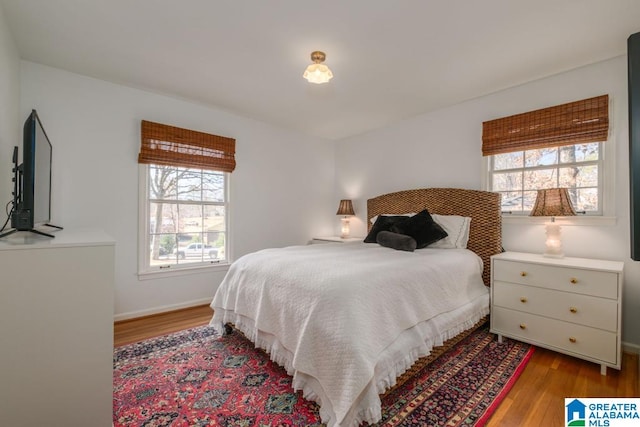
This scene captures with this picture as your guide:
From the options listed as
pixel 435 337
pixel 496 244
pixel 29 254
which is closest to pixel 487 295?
pixel 496 244

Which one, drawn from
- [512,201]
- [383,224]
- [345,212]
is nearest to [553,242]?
[512,201]

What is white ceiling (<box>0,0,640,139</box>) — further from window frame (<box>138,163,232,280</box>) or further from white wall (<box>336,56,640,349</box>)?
window frame (<box>138,163,232,280</box>)

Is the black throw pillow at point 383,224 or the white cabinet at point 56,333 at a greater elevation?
the black throw pillow at point 383,224

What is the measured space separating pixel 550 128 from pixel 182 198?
3.87 m

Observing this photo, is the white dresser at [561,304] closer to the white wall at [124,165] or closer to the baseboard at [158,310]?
the white wall at [124,165]

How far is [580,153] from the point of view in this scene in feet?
8.17

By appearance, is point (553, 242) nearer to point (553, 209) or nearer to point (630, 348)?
point (553, 209)

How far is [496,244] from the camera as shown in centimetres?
278

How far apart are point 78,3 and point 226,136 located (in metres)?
1.90

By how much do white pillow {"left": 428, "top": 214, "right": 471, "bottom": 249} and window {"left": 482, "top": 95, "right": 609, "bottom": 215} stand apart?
47 cm

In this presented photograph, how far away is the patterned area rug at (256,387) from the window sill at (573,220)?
115 cm

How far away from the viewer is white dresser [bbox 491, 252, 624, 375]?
1909 millimetres

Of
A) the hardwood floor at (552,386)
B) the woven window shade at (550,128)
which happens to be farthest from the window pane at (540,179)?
the hardwood floor at (552,386)

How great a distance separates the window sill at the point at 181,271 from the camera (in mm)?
3010
